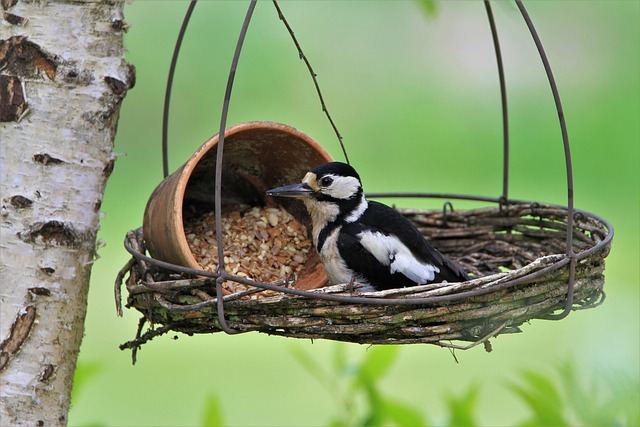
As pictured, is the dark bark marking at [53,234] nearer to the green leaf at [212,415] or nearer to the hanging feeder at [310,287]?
the hanging feeder at [310,287]

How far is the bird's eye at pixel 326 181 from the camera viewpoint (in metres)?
2.42

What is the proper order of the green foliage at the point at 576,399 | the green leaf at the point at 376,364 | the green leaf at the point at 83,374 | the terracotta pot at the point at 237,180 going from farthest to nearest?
the terracotta pot at the point at 237,180
the green leaf at the point at 83,374
the green leaf at the point at 376,364
the green foliage at the point at 576,399

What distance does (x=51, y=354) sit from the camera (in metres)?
2.05

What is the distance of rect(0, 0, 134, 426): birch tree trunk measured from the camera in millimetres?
2006

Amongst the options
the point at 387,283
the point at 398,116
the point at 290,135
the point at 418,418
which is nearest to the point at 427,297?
the point at 418,418

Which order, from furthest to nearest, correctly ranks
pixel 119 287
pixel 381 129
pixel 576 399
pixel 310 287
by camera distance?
pixel 381 129, pixel 310 287, pixel 119 287, pixel 576 399

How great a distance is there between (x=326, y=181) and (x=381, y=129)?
4213 millimetres

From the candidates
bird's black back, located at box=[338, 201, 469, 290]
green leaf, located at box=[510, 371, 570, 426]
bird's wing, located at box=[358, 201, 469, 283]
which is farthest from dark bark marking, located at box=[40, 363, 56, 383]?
green leaf, located at box=[510, 371, 570, 426]

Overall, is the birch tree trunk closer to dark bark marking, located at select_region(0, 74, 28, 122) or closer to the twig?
dark bark marking, located at select_region(0, 74, 28, 122)

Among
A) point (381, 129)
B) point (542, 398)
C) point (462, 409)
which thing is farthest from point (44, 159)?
point (381, 129)

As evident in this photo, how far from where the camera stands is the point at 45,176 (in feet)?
6.66

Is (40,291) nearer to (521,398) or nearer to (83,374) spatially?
(83,374)

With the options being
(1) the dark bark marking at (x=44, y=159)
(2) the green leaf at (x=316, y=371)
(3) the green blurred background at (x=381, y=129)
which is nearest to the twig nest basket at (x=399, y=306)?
(2) the green leaf at (x=316, y=371)

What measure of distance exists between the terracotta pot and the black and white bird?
14cm
